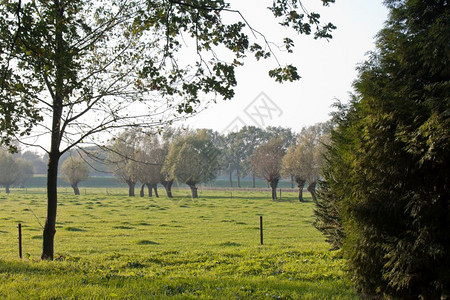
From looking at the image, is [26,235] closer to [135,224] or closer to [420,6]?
[135,224]

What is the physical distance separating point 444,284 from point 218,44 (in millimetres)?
5598

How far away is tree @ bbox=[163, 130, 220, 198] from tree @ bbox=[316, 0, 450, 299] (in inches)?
2181

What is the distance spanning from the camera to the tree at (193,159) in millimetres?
64375

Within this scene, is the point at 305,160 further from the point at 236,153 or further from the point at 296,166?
the point at 236,153

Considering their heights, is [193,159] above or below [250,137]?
below

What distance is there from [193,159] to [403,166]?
59967 millimetres

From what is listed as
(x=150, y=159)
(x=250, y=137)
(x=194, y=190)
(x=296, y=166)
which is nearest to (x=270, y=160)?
(x=296, y=166)

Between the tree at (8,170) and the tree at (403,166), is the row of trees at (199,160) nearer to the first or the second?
the tree at (8,170)

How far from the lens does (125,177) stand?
72062 mm

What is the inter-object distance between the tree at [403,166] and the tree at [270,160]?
60.9m

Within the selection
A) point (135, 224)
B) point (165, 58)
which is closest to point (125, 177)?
point (135, 224)

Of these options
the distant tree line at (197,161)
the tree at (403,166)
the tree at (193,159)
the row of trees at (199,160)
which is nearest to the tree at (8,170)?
the distant tree line at (197,161)

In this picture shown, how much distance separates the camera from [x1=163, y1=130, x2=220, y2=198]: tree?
64375 mm

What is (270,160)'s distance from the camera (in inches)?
2721
